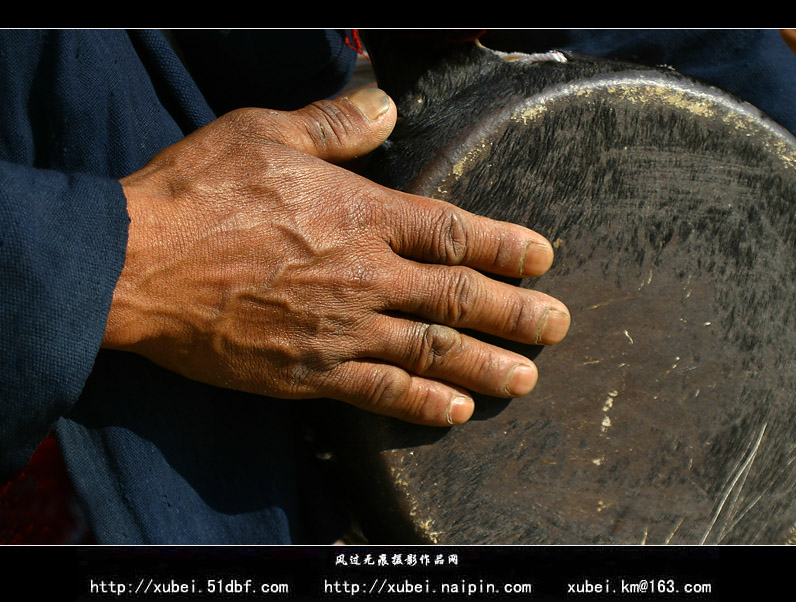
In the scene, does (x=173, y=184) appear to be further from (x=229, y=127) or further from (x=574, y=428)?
(x=574, y=428)

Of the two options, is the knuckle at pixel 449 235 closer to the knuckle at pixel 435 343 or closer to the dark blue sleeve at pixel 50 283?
the knuckle at pixel 435 343

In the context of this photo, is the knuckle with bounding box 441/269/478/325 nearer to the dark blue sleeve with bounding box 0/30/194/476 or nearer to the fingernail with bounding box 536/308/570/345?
the fingernail with bounding box 536/308/570/345

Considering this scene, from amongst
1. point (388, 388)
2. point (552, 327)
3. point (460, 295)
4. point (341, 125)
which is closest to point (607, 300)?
point (552, 327)

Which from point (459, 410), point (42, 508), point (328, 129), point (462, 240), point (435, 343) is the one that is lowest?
point (42, 508)

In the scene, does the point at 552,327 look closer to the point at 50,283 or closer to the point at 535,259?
the point at 535,259

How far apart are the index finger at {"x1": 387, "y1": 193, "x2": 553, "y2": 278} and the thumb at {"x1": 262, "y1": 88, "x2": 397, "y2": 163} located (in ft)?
0.35

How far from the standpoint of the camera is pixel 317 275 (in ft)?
3.15

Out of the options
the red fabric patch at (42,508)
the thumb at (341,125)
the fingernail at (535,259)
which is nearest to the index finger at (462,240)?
the fingernail at (535,259)

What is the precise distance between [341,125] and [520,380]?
0.44 m

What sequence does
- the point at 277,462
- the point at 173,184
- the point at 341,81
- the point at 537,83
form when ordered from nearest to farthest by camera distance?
the point at 173,184, the point at 537,83, the point at 277,462, the point at 341,81

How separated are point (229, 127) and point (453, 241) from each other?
0.34 metres

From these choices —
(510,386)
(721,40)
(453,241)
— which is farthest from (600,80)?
(721,40)

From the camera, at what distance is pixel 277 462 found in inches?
46.9

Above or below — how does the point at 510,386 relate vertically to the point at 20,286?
below
